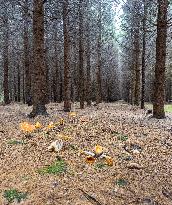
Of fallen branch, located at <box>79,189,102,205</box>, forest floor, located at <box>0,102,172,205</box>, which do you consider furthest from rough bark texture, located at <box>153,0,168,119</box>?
fallen branch, located at <box>79,189,102,205</box>

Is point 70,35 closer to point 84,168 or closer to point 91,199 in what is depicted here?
point 84,168

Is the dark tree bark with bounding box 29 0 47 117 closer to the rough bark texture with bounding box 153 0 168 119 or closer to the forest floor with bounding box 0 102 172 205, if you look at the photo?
the forest floor with bounding box 0 102 172 205

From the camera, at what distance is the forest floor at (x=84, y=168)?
7.20m

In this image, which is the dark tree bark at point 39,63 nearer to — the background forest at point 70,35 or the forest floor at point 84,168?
the background forest at point 70,35

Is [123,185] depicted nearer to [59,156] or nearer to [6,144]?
[59,156]

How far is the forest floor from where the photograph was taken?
720 centimetres

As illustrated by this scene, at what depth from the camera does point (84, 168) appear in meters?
8.34

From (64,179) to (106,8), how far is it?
30461 millimetres

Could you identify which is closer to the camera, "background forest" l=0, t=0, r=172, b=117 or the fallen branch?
the fallen branch

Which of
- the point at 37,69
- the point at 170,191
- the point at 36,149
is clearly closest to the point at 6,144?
the point at 36,149

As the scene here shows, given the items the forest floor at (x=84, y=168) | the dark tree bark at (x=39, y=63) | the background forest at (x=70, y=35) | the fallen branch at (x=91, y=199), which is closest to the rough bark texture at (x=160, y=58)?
the background forest at (x=70, y=35)

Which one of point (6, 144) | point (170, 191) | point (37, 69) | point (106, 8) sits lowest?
point (170, 191)

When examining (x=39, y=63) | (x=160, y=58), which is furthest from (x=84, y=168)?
(x=160, y=58)

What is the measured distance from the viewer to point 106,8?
36250 mm
